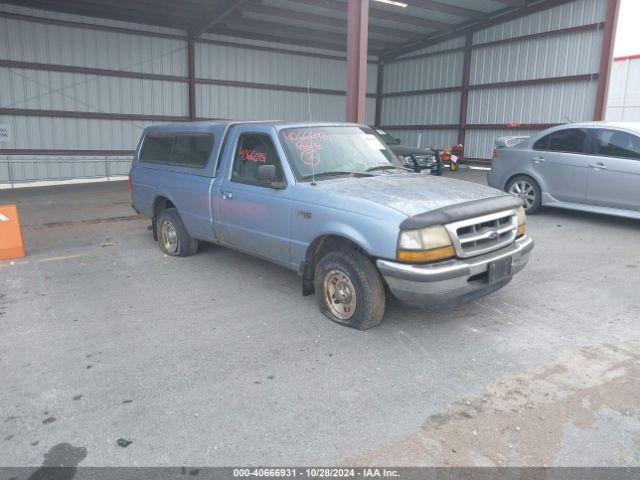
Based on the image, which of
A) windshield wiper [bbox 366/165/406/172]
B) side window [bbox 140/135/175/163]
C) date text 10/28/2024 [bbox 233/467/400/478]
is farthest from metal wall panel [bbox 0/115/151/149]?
date text 10/28/2024 [bbox 233/467/400/478]

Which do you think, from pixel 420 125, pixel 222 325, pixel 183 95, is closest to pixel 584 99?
pixel 420 125

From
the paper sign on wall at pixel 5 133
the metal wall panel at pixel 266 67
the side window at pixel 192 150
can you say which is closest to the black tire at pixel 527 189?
the side window at pixel 192 150

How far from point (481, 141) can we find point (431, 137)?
268 cm

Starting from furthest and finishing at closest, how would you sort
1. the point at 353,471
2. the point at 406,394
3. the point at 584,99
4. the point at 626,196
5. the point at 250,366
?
1. the point at 584,99
2. the point at 626,196
3. the point at 250,366
4. the point at 406,394
5. the point at 353,471

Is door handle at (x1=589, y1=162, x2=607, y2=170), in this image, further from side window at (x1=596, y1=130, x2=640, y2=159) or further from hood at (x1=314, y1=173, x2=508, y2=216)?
hood at (x1=314, y1=173, x2=508, y2=216)

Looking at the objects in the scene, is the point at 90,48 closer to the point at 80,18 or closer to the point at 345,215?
the point at 80,18

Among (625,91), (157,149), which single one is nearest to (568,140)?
(157,149)

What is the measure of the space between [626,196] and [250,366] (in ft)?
23.2

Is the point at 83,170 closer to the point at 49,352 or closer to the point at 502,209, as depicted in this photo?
the point at 49,352

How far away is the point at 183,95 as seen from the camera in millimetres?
18656

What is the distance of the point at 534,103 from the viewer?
60.4 feet

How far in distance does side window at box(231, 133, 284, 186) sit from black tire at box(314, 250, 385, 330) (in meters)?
1.07

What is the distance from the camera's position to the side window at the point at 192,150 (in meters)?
6.02

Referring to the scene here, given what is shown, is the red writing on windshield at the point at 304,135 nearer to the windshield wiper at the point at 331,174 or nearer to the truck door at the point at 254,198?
the truck door at the point at 254,198
